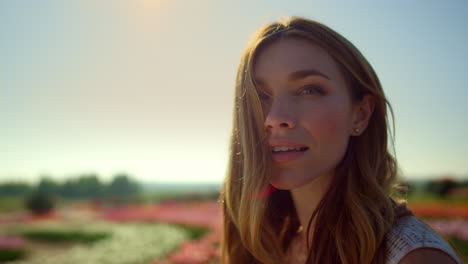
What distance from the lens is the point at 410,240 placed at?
1446 mm

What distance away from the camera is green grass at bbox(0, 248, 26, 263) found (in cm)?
466

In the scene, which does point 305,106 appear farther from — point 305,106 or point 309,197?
point 309,197

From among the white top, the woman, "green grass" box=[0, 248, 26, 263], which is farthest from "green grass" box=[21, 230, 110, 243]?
the white top

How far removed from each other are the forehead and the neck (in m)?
0.65

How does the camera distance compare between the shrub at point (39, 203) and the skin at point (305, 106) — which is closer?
the skin at point (305, 106)

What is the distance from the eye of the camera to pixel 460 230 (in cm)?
570

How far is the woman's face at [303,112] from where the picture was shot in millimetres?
1706

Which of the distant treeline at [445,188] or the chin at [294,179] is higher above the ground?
the chin at [294,179]

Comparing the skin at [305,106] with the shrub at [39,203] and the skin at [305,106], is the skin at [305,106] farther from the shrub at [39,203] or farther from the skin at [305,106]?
the shrub at [39,203]

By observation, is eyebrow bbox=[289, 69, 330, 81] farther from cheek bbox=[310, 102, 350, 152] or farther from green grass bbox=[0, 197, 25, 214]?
green grass bbox=[0, 197, 25, 214]

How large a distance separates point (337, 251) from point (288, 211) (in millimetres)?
638

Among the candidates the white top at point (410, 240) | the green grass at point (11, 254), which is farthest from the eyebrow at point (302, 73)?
the green grass at point (11, 254)

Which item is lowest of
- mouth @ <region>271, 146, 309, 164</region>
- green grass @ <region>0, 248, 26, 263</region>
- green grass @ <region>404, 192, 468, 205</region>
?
green grass @ <region>404, 192, 468, 205</region>

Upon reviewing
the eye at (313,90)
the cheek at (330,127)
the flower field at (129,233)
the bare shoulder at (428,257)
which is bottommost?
the flower field at (129,233)
